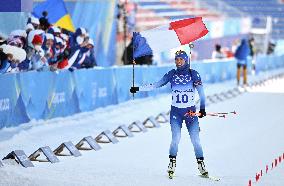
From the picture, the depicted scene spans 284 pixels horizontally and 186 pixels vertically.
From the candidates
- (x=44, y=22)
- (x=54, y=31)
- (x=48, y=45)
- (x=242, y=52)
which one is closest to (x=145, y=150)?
(x=48, y=45)

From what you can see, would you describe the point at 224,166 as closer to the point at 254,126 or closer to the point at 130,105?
the point at 254,126

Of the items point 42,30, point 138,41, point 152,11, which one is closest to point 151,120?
point 42,30

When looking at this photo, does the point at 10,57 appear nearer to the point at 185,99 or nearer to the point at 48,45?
the point at 48,45

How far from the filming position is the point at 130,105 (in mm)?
21500

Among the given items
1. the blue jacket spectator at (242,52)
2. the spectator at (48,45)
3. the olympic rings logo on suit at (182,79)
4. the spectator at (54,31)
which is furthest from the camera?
the blue jacket spectator at (242,52)

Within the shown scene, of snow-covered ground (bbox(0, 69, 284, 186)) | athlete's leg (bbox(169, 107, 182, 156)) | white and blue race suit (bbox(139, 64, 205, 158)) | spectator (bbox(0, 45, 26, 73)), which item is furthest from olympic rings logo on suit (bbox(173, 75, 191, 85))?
spectator (bbox(0, 45, 26, 73))

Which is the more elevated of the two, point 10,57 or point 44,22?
point 44,22

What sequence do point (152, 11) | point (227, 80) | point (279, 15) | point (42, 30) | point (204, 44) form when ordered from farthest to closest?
1. point (279, 15)
2. point (152, 11)
3. point (204, 44)
4. point (227, 80)
5. point (42, 30)

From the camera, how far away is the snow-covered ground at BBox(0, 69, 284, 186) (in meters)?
10.0

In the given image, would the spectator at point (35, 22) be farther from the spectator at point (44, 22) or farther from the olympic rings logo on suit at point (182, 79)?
the olympic rings logo on suit at point (182, 79)

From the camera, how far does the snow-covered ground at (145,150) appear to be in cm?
1002

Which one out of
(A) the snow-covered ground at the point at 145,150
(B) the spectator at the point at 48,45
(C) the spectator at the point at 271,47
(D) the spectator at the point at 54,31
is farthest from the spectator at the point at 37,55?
(C) the spectator at the point at 271,47

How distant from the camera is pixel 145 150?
43.4 feet

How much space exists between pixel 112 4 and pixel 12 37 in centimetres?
1206
